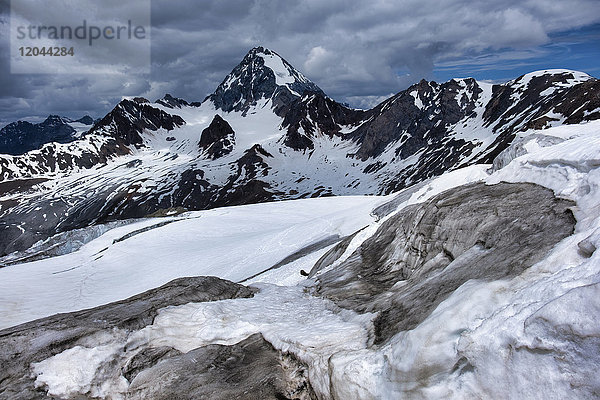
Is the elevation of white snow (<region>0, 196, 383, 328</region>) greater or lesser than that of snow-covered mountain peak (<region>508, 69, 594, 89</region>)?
lesser

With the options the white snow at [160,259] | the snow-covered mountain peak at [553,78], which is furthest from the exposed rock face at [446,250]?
the snow-covered mountain peak at [553,78]

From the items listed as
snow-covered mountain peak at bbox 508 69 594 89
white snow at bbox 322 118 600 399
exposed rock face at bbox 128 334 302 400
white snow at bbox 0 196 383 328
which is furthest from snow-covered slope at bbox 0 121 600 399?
snow-covered mountain peak at bbox 508 69 594 89

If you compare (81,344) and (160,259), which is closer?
(81,344)

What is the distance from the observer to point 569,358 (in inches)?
195

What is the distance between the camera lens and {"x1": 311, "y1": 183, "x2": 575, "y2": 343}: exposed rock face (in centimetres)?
812

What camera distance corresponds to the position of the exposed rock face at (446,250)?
26.6 ft

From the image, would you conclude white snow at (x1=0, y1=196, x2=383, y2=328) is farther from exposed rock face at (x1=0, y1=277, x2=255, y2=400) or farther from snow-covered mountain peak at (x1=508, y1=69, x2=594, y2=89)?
snow-covered mountain peak at (x1=508, y1=69, x2=594, y2=89)

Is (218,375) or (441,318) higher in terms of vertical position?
(441,318)

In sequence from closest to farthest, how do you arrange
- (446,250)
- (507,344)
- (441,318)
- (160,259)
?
(507,344) → (441,318) → (446,250) → (160,259)

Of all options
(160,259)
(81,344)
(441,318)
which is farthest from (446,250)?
(160,259)

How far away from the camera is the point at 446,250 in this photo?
11969 millimetres

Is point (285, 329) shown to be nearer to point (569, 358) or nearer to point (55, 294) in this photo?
point (569, 358)

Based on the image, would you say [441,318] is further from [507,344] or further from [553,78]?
[553,78]

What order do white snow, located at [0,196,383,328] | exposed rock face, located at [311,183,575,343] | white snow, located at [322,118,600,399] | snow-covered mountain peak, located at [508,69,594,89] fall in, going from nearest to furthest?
white snow, located at [322,118,600,399] → exposed rock face, located at [311,183,575,343] → white snow, located at [0,196,383,328] → snow-covered mountain peak, located at [508,69,594,89]
